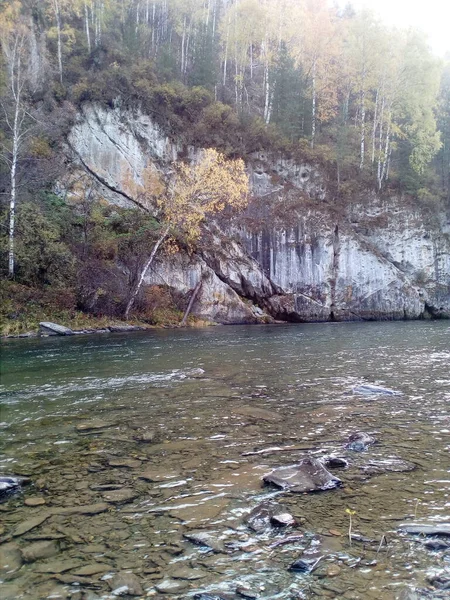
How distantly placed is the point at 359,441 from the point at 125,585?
3714 mm

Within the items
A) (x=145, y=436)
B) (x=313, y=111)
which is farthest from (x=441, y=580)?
(x=313, y=111)

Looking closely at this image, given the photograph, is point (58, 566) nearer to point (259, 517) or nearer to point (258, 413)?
point (259, 517)

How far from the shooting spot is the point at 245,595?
273 centimetres

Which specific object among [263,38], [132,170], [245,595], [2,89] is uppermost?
[263,38]

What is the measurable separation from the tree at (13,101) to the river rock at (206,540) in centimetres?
2199

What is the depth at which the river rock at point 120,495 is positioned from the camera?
13.3 feet

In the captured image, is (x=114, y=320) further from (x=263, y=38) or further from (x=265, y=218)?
(x=263, y=38)

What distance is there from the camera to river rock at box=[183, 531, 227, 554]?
328 cm

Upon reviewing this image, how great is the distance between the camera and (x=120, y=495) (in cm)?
417

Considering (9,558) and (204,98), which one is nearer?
(9,558)

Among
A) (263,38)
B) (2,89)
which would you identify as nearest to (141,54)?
(263,38)

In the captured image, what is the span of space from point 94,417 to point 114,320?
17963 mm

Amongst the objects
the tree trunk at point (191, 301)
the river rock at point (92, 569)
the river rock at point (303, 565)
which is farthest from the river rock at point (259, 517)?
the tree trunk at point (191, 301)

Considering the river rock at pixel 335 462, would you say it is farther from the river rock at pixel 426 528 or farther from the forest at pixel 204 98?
the forest at pixel 204 98
